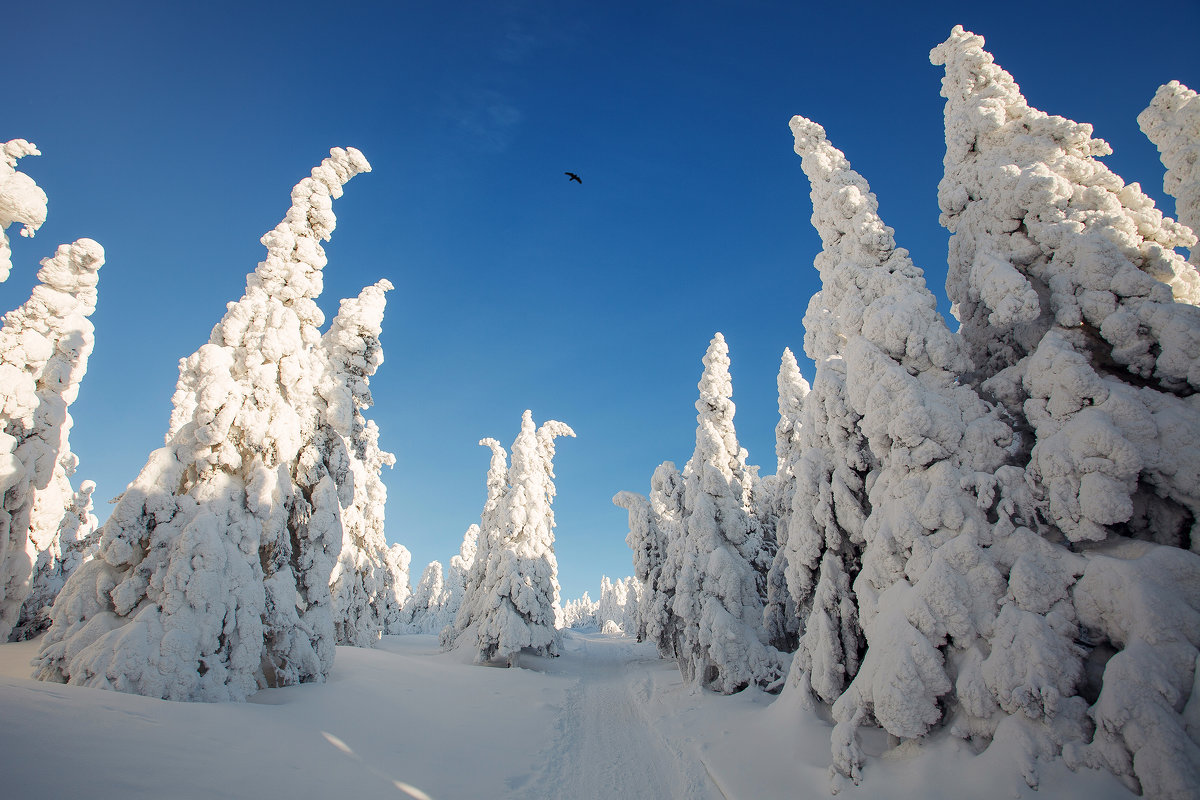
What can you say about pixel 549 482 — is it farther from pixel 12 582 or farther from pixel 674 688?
pixel 12 582

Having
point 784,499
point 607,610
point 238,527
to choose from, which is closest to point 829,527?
point 784,499

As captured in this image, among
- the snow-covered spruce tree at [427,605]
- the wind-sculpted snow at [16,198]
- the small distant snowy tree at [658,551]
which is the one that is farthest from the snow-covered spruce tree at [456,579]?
the wind-sculpted snow at [16,198]

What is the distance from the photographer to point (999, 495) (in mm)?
7945

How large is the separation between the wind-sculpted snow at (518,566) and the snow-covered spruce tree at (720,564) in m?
8.47

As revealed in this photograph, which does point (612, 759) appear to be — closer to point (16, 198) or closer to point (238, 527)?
point (238, 527)

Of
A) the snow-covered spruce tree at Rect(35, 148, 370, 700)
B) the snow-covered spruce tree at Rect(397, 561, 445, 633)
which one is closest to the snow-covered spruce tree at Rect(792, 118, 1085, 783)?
the snow-covered spruce tree at Rect(35, 148, 370, 700)

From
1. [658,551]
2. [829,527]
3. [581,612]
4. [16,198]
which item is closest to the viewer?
[829,527]

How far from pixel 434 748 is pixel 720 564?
34.8 ft

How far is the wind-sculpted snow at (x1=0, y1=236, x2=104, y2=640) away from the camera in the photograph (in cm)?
1440

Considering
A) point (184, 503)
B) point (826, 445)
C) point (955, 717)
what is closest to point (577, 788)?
point (955, 717)

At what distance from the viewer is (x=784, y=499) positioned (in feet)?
57.6

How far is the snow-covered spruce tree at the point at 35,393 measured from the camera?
1341 cm

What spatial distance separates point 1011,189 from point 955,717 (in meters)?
9.99

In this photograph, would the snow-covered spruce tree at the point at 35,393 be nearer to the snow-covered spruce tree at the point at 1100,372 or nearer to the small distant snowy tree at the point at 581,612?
the snow-covered spruce tree at the point at 1100,372
